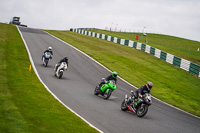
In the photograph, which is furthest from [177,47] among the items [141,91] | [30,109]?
[30,109]

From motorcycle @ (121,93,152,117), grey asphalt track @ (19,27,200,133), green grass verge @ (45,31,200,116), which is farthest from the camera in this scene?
green grass verge @ (45,31,200,116)

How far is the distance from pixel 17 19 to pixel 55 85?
216ft

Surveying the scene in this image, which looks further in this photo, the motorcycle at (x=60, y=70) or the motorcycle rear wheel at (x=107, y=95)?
the motorcycle at (x=60, y=70)

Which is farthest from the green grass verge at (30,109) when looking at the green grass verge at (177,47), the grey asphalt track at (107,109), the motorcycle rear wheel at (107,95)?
the green grass verge at (177,47)

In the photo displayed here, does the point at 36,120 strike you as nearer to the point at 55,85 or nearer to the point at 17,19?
the point at 55,85

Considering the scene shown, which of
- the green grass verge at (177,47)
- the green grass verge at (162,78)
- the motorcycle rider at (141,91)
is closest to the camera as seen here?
the motorcycle rider at (141,91)

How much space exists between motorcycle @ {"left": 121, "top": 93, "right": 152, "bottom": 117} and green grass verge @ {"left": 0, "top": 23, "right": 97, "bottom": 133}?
11.1 ft

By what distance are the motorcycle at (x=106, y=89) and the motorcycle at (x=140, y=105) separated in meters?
2.02

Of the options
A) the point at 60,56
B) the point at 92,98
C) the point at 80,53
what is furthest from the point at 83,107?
the point at 80,53

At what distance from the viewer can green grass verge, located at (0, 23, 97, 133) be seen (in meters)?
9.30

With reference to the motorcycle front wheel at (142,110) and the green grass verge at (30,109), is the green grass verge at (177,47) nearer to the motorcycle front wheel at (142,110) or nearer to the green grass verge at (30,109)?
the motorcycle front wheel at (142,110)

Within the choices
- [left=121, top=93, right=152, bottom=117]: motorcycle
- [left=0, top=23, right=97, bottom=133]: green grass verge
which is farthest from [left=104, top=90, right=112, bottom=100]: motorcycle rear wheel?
[left=0, top=23, right=97, bottom=133]: green grass verge

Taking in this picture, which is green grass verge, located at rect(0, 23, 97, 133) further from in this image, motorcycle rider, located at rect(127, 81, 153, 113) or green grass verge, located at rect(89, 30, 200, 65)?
green grass verge, located at rect(89, 30, 200, 65)

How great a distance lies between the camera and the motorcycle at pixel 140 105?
1331 centimetres
